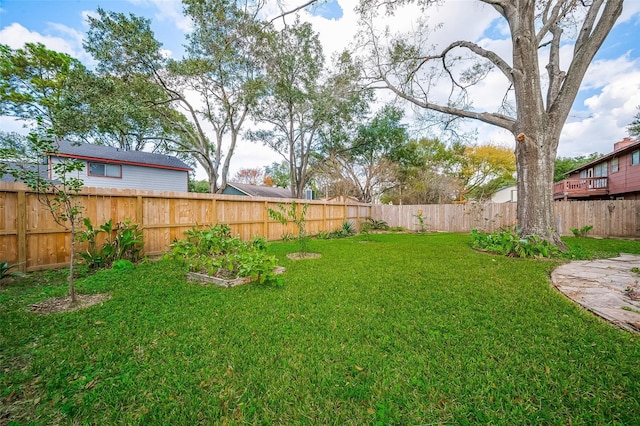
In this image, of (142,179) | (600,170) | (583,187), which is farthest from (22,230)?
(600,170)

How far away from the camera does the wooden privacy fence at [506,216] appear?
8242 mm

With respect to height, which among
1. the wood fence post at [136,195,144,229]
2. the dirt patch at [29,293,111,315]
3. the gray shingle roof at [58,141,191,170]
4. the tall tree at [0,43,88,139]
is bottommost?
the dirt patch at [29,293,111,315]

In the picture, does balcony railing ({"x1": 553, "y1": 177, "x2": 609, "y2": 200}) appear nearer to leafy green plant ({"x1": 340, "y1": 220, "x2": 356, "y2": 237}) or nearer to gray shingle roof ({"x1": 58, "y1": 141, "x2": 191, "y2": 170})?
leafy green plant ({"x1": 340, "y1": 220, "x2": 356, "y2": 237})

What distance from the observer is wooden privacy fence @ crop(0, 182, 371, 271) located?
359cm

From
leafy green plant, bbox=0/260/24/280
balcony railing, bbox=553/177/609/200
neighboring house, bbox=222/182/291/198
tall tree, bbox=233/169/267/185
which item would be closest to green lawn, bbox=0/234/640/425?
leafy green plant, bbox=0/260/24/280

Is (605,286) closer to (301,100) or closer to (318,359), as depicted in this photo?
(318,359)

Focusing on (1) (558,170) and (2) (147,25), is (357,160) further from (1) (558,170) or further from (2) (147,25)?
(1) (558,170)

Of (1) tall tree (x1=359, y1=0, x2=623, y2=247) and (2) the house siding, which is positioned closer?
(1) tall tree (x1=359, y1=0, x2=623, y2=247)

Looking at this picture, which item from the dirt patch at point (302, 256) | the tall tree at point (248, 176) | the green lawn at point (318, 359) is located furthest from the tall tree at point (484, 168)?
the tall tree at point (248, 176)

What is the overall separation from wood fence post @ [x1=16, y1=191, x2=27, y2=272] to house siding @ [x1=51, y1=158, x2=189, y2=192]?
972cm

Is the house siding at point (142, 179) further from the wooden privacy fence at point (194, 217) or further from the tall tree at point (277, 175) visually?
the tall tree at point (277, 175)

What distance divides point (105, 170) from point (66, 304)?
1240cm

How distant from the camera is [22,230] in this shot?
362 centimetres

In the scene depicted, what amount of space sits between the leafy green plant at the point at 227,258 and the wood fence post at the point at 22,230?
2171mm
